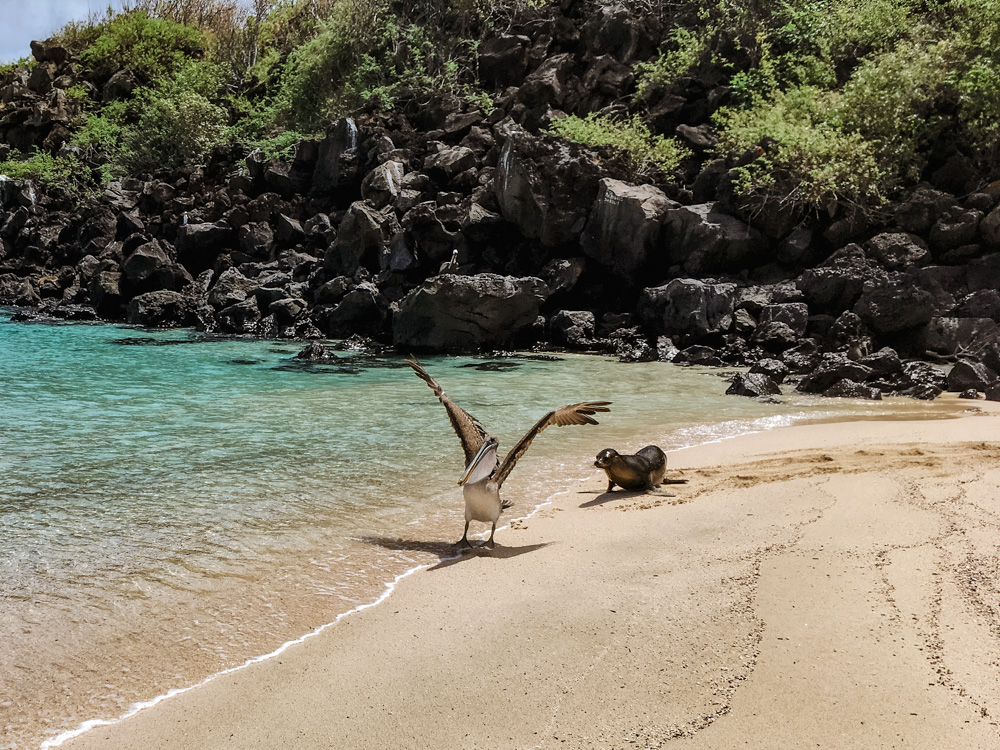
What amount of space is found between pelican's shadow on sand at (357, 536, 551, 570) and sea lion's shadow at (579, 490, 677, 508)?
106 cm

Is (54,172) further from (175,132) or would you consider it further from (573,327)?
(573,327)

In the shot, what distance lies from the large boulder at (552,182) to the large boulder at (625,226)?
0.51 m

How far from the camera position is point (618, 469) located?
5.23 metres

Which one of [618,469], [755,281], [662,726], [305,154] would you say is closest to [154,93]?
[305,154]

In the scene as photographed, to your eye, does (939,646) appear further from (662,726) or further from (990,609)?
(662,726)

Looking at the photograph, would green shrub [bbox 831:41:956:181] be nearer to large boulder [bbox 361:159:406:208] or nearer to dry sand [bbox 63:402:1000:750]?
large boulder [bbox 361:159:406:208]

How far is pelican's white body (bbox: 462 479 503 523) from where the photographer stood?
152 inches

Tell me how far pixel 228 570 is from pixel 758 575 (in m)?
2.74

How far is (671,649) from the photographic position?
8.36ft

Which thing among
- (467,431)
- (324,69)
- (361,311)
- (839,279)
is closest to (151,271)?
(361,311)

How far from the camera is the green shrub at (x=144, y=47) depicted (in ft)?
120

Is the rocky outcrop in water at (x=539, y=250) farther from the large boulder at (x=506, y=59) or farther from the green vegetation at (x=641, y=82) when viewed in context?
the green vegetation at (x=641, y=82)

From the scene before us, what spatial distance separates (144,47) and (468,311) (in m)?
32.1

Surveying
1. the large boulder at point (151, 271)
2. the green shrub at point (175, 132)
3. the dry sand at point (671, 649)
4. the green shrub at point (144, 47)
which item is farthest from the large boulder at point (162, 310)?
the green shrub at point (144, 47)
